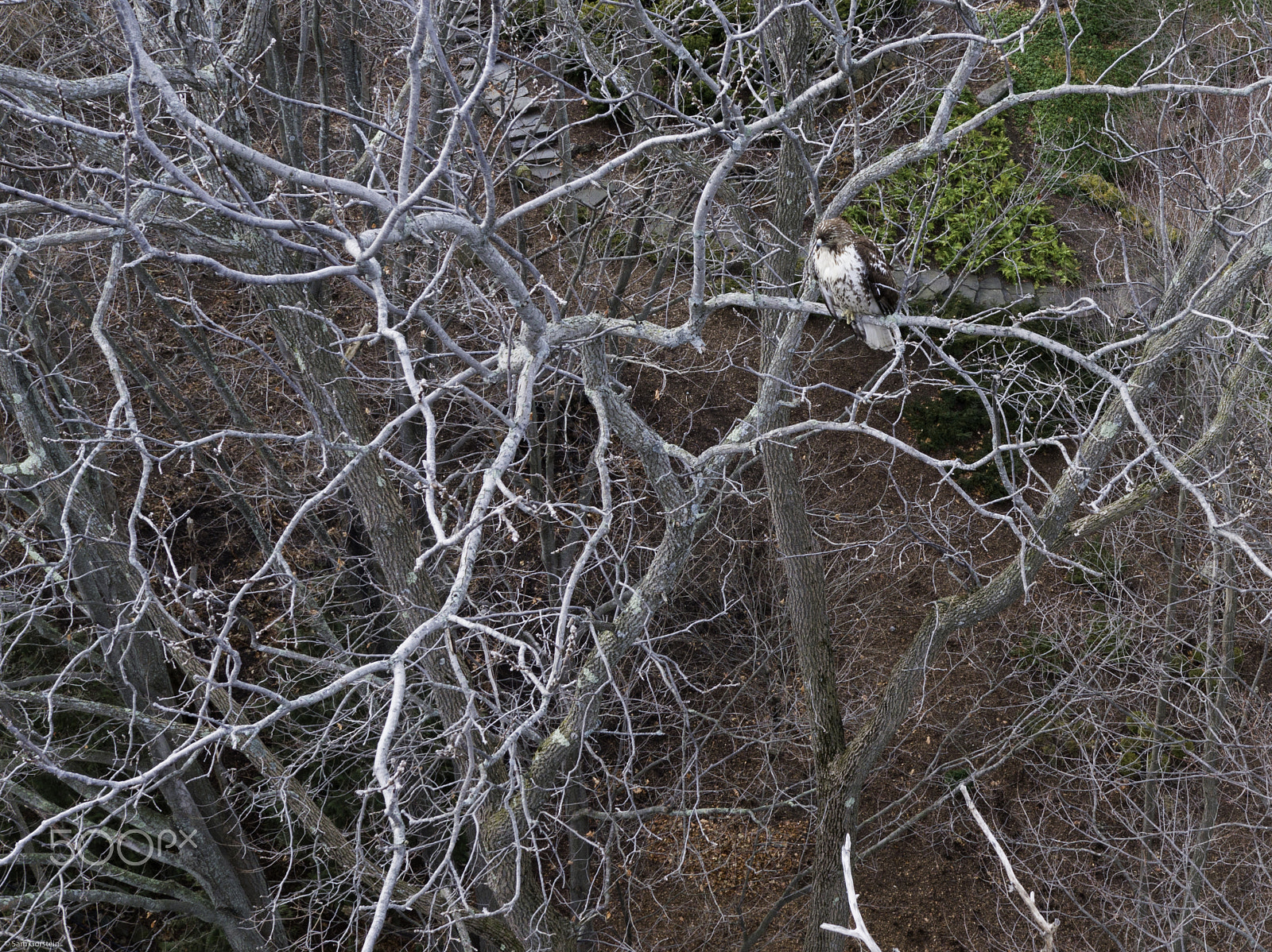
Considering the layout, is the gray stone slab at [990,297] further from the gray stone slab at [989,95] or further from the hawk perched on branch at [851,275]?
the hawk perched on branch at [851,275]

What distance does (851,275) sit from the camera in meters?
5.21

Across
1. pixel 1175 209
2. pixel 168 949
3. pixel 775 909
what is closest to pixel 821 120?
pixel 1175 209

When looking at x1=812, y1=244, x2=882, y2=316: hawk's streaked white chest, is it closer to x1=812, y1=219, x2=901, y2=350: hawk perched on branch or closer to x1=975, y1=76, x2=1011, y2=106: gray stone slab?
x1=812, y1=219, x2=901, y2=350: hawk perched on branch

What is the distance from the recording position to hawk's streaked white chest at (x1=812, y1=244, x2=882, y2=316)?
520cm

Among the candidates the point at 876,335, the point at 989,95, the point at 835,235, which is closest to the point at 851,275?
the point at 835,235

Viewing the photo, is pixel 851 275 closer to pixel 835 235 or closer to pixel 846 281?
pixel 846 281

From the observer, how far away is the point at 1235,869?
8523 mm

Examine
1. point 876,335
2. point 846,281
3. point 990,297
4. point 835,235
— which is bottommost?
point 990,297

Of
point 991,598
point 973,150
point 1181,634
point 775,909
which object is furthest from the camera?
point 973,150

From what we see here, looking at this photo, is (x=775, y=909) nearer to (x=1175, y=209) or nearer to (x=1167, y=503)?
(x=1167, y=503)

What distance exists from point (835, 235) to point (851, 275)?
0.27m

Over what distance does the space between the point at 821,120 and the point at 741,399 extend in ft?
9.77

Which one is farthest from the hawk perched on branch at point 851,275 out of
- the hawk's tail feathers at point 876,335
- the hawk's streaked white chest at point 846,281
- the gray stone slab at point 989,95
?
the gray stone slab at point 989,95

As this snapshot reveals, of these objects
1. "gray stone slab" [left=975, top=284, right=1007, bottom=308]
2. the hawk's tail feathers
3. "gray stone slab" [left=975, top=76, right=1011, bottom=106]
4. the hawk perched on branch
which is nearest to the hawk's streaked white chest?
the hawk perched on branch
